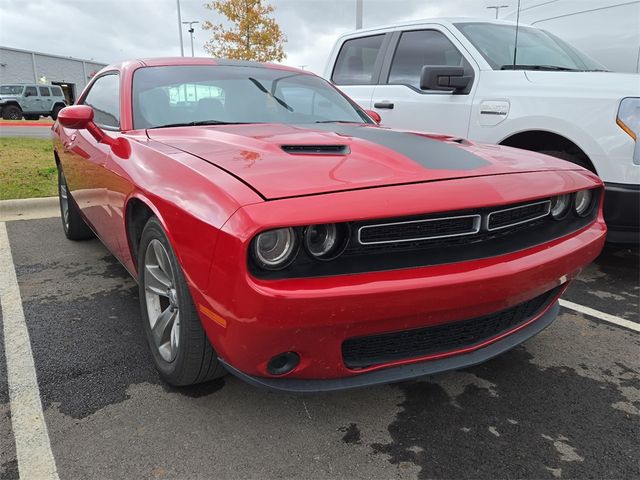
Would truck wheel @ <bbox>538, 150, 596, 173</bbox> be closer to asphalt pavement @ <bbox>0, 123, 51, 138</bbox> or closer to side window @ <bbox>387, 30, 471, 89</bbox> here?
side window @ <bbox>387, 30, 471, 89</bbox>

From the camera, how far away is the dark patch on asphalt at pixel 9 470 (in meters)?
1.69

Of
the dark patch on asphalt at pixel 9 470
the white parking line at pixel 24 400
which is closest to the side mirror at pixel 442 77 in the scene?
the white parking line at pixel 24 400

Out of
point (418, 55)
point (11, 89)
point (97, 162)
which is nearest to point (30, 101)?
point (11, 89)

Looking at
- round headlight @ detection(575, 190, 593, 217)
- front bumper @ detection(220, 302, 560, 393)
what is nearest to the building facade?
round headlight @ detection(575, 190, 593, 217)

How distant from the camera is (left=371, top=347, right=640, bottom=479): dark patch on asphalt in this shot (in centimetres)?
176

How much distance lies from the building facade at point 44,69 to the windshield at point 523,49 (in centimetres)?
4101

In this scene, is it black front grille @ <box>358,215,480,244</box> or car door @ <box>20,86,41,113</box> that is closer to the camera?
black front grille @ <box>358,215,480,244</box>

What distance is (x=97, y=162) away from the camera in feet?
9.43

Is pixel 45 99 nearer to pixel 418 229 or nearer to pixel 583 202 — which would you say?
pixel 583 202

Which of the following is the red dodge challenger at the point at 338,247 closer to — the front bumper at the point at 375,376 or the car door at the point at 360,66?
the front bumper at the point at 375,376

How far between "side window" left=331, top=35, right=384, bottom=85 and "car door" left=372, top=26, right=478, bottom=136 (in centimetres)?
25

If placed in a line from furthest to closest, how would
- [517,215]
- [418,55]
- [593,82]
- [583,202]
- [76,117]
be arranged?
[418,55]
[593,82]
[76,117]
[583,202]
[517,215]

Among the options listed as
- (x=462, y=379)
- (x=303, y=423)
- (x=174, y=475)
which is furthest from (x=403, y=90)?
(x=174, y=475)

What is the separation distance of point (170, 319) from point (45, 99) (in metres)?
28.9
